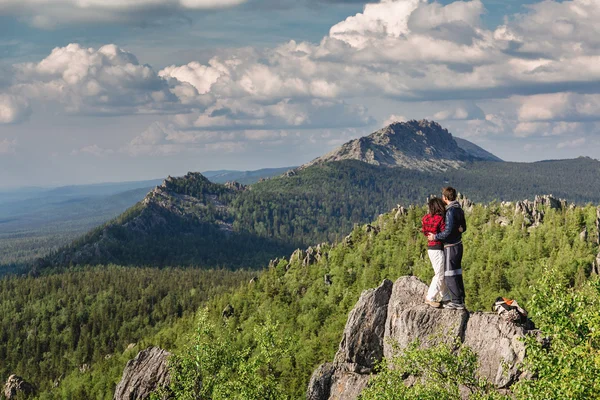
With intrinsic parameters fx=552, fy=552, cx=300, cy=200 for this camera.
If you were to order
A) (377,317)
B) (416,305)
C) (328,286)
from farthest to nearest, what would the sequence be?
(328,286), (377,317), (416,305)

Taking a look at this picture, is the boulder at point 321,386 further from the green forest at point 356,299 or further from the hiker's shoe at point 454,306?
the hiker's shoe at point 454,306

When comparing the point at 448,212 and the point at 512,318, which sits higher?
the point at 448,212

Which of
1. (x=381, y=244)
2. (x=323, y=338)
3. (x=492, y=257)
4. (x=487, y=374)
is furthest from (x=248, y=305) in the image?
(x=487, y=374)

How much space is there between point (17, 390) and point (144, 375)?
110206 millimetres

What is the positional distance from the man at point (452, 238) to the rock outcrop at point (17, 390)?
165203 mm

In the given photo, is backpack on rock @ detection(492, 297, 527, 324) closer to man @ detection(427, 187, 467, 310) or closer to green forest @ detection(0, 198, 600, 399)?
man @ detection(427, 187, 467, 310)

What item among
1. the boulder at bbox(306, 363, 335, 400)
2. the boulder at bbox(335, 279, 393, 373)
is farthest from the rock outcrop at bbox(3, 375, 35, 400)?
the boulder at bbox(335, 279, 393, 373)

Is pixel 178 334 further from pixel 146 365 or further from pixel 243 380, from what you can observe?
pixel 243 380

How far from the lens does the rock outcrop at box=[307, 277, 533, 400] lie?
122 feet

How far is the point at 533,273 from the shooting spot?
366 ft

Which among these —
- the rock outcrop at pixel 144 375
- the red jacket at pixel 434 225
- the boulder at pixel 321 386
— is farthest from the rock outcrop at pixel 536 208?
the red jacket at pixel 434 225

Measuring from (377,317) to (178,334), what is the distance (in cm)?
12599

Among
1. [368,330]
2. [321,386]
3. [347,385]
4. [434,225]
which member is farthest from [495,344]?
[321,386]

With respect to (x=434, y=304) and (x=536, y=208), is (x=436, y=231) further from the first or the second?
(x=536, y=208)
